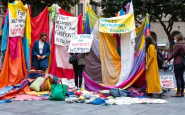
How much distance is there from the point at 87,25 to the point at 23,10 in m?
2.22

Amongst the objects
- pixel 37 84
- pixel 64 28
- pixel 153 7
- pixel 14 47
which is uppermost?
pixel 153 7

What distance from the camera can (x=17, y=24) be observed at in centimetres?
960

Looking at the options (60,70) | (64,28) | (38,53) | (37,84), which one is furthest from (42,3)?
(37,84)

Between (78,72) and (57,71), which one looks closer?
(78,72)

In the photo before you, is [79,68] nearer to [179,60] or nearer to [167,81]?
[167,81]

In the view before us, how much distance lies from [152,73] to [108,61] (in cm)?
195

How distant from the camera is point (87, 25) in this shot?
1060 cm

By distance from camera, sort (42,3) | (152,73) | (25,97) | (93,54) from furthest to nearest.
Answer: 1. (42,3)
2. (93,54)
3. (152,73)
4. (25,97)

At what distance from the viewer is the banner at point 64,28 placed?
10164 millimetres

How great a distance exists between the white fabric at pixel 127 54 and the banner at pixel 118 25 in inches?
9.7

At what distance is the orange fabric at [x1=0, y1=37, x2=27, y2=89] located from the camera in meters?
9.48

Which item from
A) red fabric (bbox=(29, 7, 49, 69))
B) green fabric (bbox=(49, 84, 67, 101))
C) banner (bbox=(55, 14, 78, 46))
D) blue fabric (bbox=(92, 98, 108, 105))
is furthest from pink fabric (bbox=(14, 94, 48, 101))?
banner (bbox=(55, 14, 78, 46))

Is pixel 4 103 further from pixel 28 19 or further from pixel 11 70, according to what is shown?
pixel 28 19

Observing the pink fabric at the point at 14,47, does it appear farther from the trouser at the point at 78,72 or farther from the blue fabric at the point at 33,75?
the trouser at the point at 78,72
